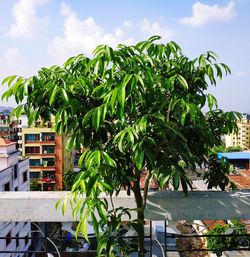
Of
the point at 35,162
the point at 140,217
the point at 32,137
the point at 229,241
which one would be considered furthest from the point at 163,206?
the point at 35,162

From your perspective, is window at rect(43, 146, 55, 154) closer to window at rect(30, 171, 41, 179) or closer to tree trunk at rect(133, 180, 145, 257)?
window at rect(30, 171, 41, 179)

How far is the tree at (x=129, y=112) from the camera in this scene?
1.43m

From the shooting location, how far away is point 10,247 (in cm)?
1141

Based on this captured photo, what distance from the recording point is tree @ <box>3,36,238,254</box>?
4.70 ft

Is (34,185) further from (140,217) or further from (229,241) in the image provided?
(140,217)

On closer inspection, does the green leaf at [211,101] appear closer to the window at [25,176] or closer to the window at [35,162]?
the window at [25,176]

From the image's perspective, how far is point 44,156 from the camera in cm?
2252

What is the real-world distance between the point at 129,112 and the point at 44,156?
2178 centimetres

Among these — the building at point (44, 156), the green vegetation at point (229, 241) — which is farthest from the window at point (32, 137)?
the green vegetation at point (229, 241)

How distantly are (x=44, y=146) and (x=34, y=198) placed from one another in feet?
69.0

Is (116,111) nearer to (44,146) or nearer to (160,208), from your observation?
(160,208)

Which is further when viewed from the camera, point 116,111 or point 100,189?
point 116,111

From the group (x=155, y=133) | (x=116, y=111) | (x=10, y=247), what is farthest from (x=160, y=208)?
(x=10, y=247)

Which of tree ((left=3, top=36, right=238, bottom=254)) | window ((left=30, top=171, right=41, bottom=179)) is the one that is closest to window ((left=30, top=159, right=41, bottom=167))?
window ((left=30, top=171, right=41, bottom=179))
